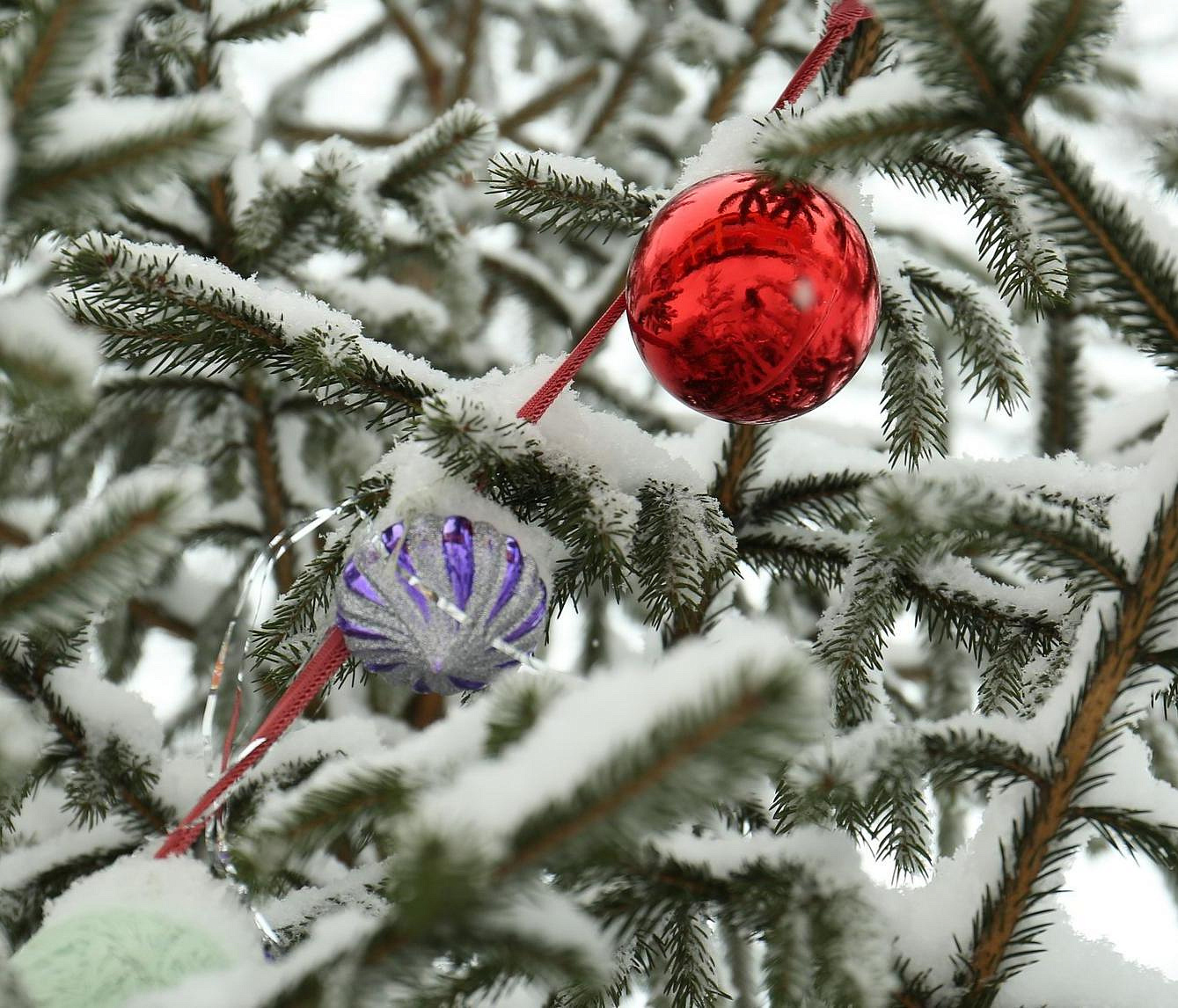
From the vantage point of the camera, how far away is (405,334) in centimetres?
257

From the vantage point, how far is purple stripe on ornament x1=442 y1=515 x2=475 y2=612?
110 cm

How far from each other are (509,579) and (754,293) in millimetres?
394

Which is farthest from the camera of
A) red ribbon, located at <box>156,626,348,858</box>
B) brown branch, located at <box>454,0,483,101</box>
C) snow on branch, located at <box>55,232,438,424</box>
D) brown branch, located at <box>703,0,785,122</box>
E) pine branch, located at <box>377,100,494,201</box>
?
brown branch, located at <box>454,0,483,101</box>

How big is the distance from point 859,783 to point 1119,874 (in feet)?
8.87

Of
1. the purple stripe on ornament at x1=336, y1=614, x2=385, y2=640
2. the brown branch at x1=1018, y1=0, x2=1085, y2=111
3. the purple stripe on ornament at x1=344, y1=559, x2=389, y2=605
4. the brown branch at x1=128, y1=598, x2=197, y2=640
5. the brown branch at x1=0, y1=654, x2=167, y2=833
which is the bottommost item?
the brown branch at x1=128, y1=598, x2=197, y2=640

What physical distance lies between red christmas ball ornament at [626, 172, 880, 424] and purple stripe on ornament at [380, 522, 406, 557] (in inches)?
13.3

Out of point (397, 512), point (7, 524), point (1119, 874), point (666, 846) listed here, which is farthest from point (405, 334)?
point (1119, 874)

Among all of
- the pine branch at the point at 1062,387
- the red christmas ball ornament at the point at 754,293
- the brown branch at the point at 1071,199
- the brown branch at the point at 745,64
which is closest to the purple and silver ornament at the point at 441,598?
the red christmas ball ornament at the point at 754,293

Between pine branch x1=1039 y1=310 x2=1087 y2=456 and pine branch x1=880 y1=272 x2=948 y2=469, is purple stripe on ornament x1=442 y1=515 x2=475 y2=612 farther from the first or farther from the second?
pine branch x1=1039 y1=310 x2=1087 y2=456

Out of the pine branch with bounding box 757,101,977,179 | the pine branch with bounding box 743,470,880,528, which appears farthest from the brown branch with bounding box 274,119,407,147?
the pine branch with bounding box 757,101,977,179

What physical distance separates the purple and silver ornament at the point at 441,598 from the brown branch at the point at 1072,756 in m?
0.52

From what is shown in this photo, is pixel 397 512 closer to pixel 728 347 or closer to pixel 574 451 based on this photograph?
pixel 574 451

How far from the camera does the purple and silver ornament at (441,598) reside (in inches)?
43.4

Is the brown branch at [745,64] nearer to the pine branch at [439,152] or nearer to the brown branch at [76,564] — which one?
the pine branch at [439,152]
